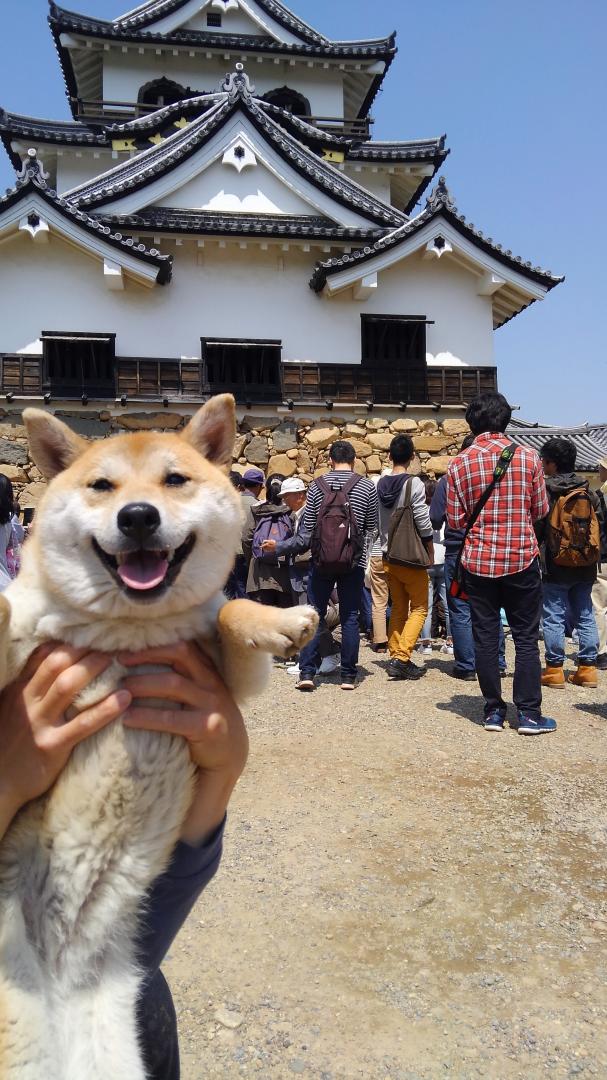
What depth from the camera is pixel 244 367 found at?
15594 mm

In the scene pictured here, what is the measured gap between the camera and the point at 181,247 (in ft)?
50.2

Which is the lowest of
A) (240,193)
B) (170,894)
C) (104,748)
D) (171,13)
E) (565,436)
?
(170,894)

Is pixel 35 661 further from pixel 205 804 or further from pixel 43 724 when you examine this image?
pixel 205 804

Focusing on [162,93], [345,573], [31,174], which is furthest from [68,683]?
[162,93]

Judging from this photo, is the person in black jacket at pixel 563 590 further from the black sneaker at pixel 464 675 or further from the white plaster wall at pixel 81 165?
the white plaster wall at pixel 81 165

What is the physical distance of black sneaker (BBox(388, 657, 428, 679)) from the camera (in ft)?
25.8

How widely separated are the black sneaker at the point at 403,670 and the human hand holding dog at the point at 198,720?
20.2 ft

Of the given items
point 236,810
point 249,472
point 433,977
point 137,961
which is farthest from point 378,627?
point 137,961

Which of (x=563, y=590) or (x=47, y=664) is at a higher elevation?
(x=47, y=664)

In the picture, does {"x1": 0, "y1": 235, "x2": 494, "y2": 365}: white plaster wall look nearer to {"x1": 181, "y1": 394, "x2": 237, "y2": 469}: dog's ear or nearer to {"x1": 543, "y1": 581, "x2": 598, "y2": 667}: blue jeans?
{"x1": 543, "y1": 581, "x2": 598, "y2": 667}: blue jeans

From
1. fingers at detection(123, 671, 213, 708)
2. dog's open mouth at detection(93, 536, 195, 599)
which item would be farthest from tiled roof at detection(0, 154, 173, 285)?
fingers at detection(123, 671, 213, 708)

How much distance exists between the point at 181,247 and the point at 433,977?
1488 cm

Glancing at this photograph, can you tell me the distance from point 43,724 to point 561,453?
21.0ft

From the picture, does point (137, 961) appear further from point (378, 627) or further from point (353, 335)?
point (353, 335)
